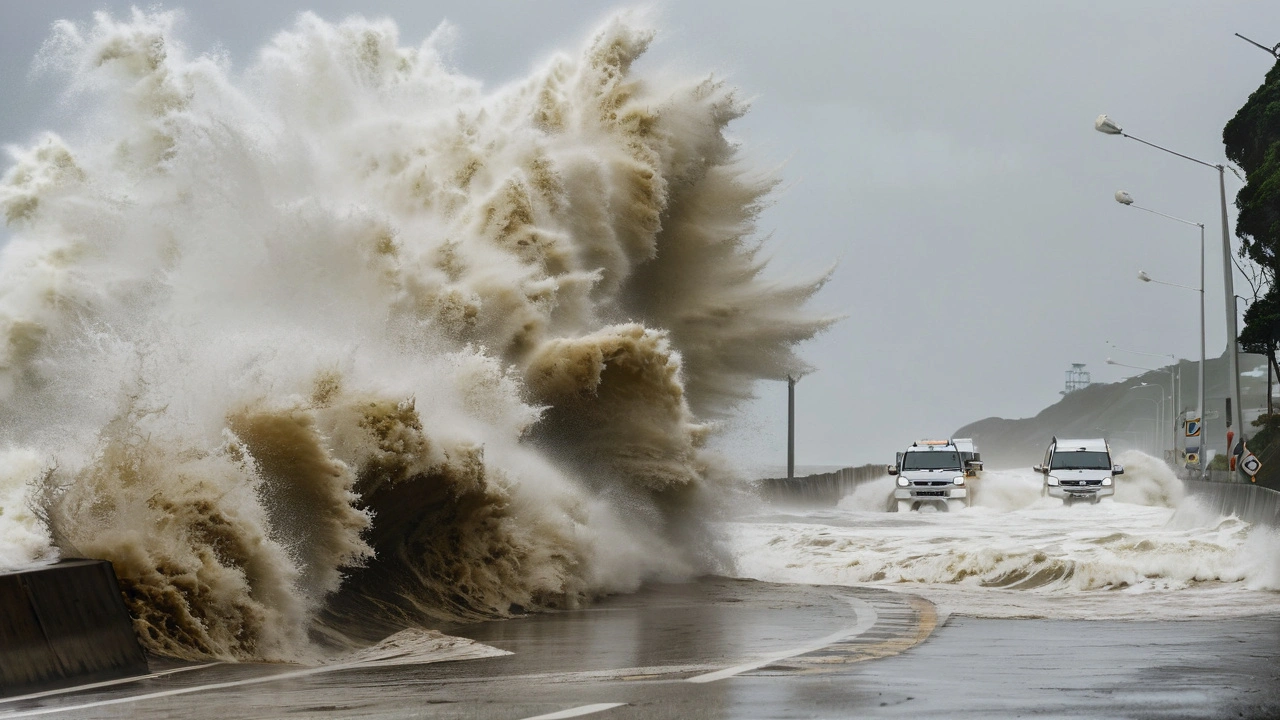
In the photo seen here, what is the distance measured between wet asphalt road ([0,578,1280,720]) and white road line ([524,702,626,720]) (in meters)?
0.02

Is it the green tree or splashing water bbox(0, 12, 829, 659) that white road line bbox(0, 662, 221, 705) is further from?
the green tree

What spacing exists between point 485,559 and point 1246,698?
381 inches

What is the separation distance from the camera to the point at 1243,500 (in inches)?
969

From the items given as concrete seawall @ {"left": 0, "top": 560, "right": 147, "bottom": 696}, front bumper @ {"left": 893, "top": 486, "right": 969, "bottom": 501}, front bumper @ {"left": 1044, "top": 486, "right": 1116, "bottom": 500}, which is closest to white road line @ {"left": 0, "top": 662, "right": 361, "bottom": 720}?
concrete seawall @ {"left": 0, "top": 560, "right": 147, "bottom": 696}

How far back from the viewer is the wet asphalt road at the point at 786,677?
7.25 metres

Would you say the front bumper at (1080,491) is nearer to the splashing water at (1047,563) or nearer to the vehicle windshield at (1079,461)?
the vehicle windshield at (1079,461)

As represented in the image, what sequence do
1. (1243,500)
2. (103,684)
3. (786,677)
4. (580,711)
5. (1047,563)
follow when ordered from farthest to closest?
(1243,500), (1047,563), (103,684), (786,677), (580,711)

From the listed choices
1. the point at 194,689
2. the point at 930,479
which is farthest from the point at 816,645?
the point at 930,479

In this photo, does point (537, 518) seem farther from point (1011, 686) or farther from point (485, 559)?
point (1011, 686)

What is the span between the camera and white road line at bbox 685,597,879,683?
8844 mm

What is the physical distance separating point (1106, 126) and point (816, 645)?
82.5 feet

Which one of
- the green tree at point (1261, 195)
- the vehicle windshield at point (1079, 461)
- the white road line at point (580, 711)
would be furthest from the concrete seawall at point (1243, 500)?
the green tree at point (1261, 195)

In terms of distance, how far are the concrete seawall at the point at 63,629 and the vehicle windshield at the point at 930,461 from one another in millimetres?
35898

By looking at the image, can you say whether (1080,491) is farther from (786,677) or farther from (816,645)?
(786,677)
